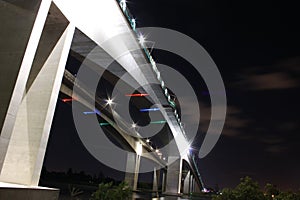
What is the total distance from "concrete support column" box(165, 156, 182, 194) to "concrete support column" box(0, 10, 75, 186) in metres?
43.9

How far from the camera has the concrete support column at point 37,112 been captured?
37.2 feet

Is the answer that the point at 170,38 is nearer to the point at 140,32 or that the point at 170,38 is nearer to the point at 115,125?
the point at 140,32

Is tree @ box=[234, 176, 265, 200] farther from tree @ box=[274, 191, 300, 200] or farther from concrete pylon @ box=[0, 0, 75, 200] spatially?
concrete pylon @ box=[0, 0, 75, 200]

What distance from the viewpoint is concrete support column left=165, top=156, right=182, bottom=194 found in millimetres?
53750

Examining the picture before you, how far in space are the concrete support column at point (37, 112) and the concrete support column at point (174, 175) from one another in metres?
43.9

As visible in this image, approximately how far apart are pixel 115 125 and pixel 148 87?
12923 millimetres

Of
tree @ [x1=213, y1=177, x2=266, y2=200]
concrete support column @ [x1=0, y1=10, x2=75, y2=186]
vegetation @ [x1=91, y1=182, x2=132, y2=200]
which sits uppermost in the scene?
concrete support column @ [x1=0, y1=10, x2=75, y2=186]

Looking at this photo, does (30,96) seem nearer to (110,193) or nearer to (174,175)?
(110,193)

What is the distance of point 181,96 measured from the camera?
116 feet

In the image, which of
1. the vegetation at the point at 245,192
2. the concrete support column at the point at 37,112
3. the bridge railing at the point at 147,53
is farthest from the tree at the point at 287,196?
the bridge railing at the point at 147,53

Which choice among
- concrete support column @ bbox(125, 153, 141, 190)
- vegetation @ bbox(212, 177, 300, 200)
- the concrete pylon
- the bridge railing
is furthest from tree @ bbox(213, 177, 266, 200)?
concrete support column @ bbox(125, 153, 141, 190)

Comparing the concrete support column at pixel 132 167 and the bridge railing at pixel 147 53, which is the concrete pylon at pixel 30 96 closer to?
the bridge railing at pixel 147 53


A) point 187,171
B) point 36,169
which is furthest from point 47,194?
point 187,171

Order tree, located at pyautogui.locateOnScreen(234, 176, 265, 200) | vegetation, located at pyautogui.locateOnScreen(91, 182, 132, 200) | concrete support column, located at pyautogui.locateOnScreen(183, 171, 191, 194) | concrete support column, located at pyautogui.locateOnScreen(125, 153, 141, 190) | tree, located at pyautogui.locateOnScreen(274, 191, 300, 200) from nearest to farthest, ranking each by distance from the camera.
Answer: vegetation, located at pyautogui.locateOnScreen(91, 182, 132, 200) → tree, located at pyautogui.locateOnScreen(234, 176, 265, 200) → tree, located at pyautogui.locateOnScreen(274, 191, 300, 200) → concrete support column, located at pyautogui.locateOnScreen(125, 153, 141, 190) → concrete support column, located at pyautogui.locateOnScreen(183, 171, 191, 194)
